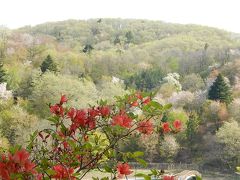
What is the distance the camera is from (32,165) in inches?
124

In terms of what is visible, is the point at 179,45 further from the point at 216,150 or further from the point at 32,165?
the point at 32,165

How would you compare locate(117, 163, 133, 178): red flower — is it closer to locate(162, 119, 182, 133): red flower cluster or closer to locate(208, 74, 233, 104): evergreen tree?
locate(162, 119, 182, 133): red flower cluster

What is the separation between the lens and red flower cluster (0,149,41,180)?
10.0 feet

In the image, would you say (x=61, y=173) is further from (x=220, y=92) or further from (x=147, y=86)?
(x=147, y=86)

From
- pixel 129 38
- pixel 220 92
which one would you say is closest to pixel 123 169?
pixel 220 92

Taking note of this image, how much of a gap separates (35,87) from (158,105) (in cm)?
4410

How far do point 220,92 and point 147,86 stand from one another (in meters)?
21.7

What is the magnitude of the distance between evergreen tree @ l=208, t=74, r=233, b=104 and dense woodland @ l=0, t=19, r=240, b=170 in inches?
4.0

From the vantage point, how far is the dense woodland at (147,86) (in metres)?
44.1

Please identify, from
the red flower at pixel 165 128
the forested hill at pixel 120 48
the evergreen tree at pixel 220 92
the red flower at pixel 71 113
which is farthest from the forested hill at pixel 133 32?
the red flower at pixel 71 113

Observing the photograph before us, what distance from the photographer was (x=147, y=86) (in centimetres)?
7250

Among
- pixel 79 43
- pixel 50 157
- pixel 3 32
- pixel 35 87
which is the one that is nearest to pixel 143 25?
pixel 79 43

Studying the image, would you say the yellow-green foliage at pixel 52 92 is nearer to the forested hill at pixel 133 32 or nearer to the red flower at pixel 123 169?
the red flower at pixel 123 169

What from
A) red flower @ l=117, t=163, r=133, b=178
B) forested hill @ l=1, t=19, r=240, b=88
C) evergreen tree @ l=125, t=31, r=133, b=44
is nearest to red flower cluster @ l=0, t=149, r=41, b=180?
red flower @ l=117, t=163, r=133, b=178
